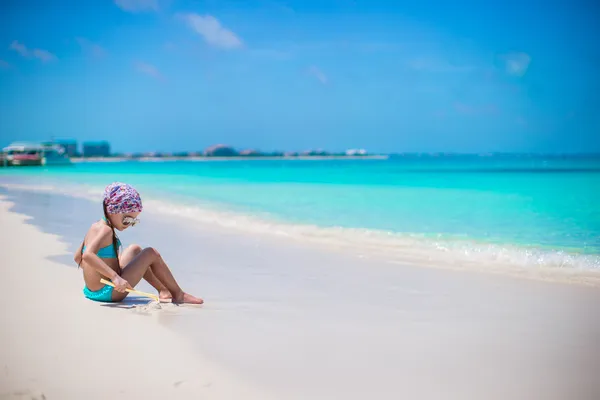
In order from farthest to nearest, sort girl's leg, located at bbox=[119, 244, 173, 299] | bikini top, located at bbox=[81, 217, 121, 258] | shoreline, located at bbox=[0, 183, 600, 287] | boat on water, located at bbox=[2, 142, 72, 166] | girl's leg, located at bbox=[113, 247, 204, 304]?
boat on water, located at bbox=[2, 142, 72, 166], shoreline, located at bbox=[0, 183, 600, 287], girl's leg, located at bbox=[119, 244, 173, 299], girl's leg, located at bbox=[113, 247, 204, 304], bikini top, located at bbox=[81, 217, 121, 258]

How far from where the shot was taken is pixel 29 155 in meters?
66.7

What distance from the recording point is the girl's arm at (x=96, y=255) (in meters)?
4.17

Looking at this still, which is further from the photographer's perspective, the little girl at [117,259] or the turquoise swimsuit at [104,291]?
the turquoise swimsuit at [104,291]

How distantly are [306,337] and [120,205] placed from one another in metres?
1.78

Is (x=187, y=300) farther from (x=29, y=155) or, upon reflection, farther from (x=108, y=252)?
(x=29, y=155)

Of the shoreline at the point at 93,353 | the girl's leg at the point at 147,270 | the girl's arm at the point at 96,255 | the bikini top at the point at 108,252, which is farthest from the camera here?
the girl's leg at the point at 147,270

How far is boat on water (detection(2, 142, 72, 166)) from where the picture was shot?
212 ft

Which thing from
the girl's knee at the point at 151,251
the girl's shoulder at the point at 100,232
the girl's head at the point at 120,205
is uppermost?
the girl's head at the point at 120,205

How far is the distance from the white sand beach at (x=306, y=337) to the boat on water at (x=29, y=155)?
66.0 meters

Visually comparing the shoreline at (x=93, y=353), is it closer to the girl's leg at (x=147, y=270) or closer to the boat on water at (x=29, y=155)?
the girl's leg at (x=147, y=270)

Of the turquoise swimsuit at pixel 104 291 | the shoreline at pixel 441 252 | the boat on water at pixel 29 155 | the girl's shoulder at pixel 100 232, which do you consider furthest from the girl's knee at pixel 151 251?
the boat on water at pixel 29 155

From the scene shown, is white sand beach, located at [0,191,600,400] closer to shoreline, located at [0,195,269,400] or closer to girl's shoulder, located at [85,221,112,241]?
shoreline, located at [0,195,269,400]

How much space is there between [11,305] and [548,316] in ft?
14.3

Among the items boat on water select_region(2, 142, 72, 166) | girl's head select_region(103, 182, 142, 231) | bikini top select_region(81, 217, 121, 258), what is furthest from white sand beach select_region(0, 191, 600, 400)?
boat on water select_region(2, 142, 72, 166)
